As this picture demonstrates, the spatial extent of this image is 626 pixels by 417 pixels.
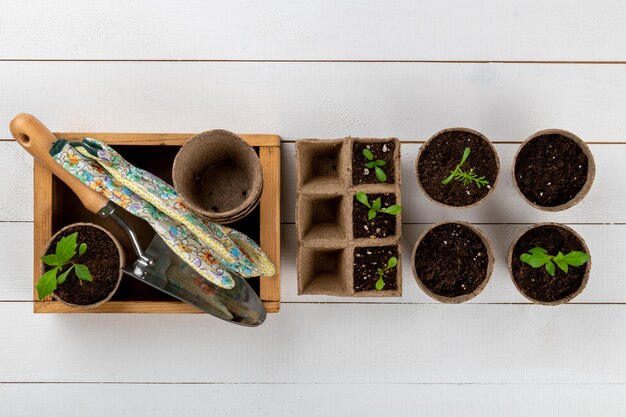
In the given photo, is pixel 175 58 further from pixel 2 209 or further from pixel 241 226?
pixel 2 209

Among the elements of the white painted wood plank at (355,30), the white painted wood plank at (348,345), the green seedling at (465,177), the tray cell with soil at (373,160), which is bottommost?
the white painted wood plank at (348,345)

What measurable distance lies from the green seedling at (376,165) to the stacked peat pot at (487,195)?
0.08 meters

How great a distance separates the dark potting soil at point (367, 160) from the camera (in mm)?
982

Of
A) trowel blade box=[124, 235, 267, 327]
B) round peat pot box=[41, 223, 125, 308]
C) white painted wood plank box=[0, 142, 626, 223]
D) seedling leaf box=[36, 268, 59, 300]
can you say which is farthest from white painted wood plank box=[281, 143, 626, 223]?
seedling leaf box=[36, 268, 59, 300]

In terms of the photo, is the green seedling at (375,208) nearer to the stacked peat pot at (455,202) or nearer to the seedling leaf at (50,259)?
the stacked peat pot at (455,202)

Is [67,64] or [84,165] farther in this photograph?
[67,64]

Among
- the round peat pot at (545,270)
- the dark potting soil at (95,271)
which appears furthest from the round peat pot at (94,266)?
the round peat pot at (545,270)

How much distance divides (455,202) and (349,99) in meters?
0.33

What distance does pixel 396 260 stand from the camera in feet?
3.18

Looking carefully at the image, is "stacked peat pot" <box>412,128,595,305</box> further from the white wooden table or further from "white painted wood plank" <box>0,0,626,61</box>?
"white painted wood plank" <box>0,0,626,61</box>

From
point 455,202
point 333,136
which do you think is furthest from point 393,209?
point 333,136

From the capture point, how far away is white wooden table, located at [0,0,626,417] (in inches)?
44.9

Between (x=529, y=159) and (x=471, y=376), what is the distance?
491 millimetres

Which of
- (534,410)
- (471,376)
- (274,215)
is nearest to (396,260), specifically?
(274,215)
